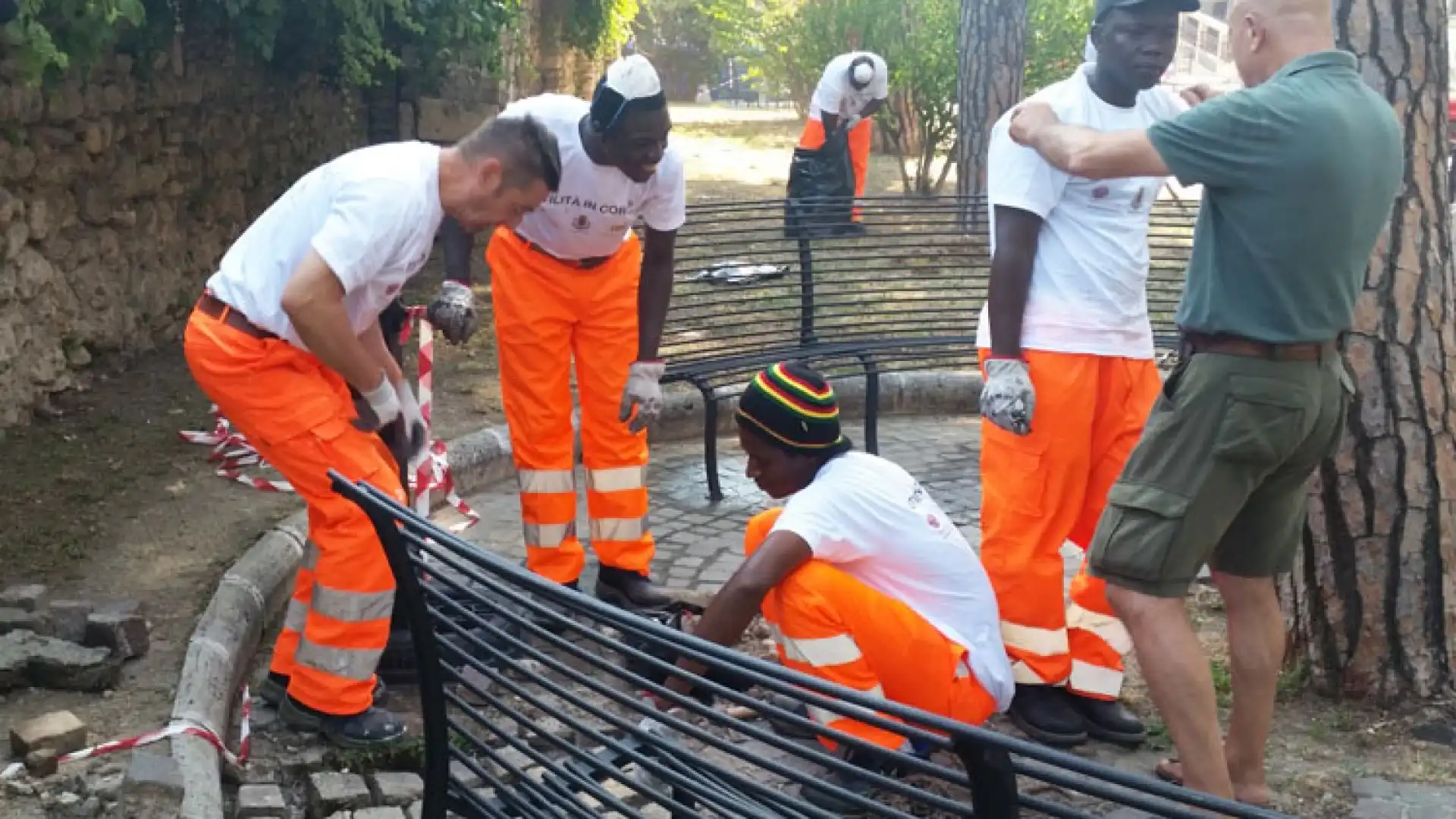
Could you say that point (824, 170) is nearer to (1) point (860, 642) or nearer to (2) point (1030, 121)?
(2) point (1030, 121)

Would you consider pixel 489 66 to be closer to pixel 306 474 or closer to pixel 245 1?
pixel 245 1

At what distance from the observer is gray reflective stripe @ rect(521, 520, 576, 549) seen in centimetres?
460

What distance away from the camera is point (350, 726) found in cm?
375

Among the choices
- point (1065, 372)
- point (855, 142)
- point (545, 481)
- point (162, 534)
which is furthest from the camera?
point (855, 142)

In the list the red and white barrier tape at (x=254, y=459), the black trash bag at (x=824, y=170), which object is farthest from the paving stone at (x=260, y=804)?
the black trash bag at (x=824, y=170)

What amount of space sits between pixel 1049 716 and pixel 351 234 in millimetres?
2065

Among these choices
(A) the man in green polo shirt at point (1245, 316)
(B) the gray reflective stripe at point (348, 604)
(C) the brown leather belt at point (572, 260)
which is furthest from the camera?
(C) the brown leather belt at point (572, 260)

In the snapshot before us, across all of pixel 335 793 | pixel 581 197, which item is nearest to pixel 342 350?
pixel 335 793

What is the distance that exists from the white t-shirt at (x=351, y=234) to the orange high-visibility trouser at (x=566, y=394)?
759 mm

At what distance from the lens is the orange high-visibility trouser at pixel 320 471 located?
142 inches

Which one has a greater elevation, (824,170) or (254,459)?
(824,170)

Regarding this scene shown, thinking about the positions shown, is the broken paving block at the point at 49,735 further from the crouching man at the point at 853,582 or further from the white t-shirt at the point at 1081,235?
the white t-shirt at the point at 1081,235

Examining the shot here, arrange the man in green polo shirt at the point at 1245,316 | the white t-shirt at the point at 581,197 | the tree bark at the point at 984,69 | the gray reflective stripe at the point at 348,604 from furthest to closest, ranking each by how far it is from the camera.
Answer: the tree bark at the point at 984,69
the white t-shirt at the point at 581,197
the gray reflective stripe at the point at 348,604
the man in green polo shirt at the point at 1245,316

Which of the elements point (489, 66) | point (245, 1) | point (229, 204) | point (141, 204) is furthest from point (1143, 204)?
point (489, 66)
